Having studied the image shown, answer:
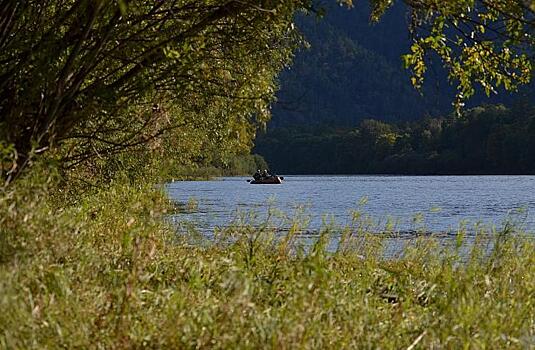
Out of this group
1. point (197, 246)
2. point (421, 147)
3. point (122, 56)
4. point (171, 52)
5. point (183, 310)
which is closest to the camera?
point (183, 310)

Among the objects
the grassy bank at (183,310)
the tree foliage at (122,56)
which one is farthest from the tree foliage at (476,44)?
the grassy bank at (183,310)

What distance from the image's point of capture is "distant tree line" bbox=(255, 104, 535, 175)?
127750 mm

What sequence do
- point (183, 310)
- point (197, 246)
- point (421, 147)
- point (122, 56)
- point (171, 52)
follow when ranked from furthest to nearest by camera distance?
point (421, 147) → point (197, 246) → point (122, 56) → point (171, 52) → point (183, 310)

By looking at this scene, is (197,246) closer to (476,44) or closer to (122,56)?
(122,56)

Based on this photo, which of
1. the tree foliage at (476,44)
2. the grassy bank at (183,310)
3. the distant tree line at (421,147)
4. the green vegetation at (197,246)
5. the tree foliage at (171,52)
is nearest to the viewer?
the grassy bank at (183,310)

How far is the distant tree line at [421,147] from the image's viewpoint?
128 meters

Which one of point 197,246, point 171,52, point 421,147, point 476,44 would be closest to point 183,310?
point 171,52

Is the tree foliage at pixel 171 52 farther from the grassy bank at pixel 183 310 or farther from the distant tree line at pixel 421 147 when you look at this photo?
the distant tree line at pixel 421 147

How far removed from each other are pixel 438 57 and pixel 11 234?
6292 millimetres

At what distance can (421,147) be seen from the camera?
149125mm

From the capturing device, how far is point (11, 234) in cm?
600

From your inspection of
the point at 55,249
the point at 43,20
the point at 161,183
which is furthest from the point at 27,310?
the point at 161,183

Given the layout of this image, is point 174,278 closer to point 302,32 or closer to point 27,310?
point 27,310

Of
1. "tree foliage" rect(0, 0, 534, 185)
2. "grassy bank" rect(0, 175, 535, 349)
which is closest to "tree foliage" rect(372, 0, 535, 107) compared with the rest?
"tree foliage" rect(0, 0, 534, 185)
